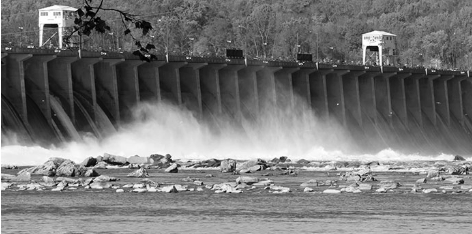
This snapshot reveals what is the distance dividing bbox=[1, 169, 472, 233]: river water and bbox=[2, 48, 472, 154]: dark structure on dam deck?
156 feet

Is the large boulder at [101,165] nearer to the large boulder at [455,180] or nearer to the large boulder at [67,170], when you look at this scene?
the large boulder at [67,170]

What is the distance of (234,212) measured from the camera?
45.3 metres

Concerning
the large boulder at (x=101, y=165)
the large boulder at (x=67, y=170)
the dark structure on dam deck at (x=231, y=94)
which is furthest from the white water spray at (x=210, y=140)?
the large boulder at (x=67, y=170)

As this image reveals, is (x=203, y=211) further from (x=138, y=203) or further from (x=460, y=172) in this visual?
(x=460, y=172)

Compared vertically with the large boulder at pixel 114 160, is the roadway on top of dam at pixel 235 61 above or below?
above

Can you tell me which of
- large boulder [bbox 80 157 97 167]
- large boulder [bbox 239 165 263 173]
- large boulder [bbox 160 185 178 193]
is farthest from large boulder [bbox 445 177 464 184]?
large boulder [bbox 80 157 97 167]

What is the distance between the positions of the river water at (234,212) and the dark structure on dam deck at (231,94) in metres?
47.6

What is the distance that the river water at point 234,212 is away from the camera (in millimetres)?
39156

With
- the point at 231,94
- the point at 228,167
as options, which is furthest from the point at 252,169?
the point at 231,94

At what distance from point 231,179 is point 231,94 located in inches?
2379

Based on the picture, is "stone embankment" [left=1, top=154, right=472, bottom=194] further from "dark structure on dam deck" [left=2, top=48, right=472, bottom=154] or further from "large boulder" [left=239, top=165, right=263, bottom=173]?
"dark structure on dam deck" [left=2, top=48, right=472, bottom=154]

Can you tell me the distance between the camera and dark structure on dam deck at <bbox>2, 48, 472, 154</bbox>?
339 ft

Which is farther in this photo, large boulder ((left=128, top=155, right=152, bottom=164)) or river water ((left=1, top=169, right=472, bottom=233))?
large boulder ((left=128, top=155, right=152, bottom=164))

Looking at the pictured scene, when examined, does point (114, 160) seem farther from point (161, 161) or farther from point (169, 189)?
point (169, 189)
